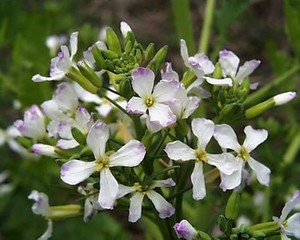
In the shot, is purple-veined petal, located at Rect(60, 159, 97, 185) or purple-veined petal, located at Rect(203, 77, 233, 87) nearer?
purple-veined petal, located at Rect(60, 159, 97, 185)

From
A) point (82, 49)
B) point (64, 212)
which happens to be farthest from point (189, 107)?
point (82, 49)

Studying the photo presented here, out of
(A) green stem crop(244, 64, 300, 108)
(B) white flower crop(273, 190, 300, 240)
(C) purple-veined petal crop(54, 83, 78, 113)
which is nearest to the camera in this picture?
(B) white flower crop(273, 190, 300, 240)

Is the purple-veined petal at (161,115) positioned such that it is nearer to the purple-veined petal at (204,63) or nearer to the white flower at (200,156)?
the white flower at (200,156)

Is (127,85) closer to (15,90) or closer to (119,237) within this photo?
(119,237)

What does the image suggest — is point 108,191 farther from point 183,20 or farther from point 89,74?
point 183,20

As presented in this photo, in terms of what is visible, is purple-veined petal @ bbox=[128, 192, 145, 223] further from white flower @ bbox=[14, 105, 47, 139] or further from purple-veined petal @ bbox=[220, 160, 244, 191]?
white flower @ bbox=[14, 105, 47, 139]

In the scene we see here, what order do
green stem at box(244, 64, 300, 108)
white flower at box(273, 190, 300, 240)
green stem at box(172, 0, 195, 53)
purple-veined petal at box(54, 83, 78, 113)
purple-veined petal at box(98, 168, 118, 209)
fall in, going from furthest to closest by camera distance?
green stem at box(172, 0, 195, 53)
green stem at box(244, 64, 300, 108)
purple-veined petal at box(54, 83, 78, 113)
white flower at box(273, 190, 300, 240)
purple-veined petal at box(98, 168, 118, 209)

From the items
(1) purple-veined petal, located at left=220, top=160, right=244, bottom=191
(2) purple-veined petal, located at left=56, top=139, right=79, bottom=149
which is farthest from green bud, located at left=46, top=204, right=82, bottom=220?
(1) purple-veined petal, located at left=220, top=160, right=244, bottom=191

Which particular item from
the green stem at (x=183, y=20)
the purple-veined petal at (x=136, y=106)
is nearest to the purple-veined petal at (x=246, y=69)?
the purple-veined petal at (x=136, y=106)
